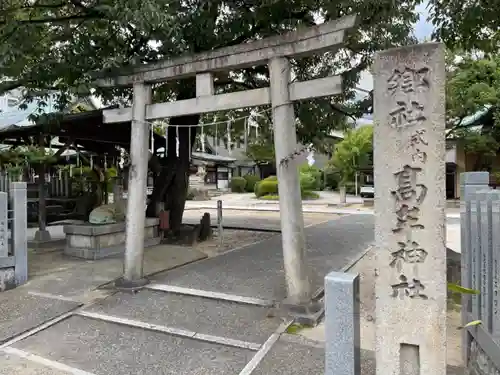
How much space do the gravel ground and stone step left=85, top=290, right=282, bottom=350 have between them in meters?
3.16

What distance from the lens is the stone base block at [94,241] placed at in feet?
26.7

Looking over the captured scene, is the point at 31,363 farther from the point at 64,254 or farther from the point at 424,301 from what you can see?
the point at 64,254

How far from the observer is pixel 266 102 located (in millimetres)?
5371

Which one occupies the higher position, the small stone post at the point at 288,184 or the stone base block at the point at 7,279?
the small stone post at the point at 288,184

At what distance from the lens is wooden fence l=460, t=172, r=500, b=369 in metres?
2.95

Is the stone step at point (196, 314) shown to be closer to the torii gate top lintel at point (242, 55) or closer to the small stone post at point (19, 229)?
the small stone post at point (19, 229)

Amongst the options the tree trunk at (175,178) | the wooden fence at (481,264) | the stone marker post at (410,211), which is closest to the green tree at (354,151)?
the tree trunk at (175,178)

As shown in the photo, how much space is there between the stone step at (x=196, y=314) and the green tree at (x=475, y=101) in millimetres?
17380

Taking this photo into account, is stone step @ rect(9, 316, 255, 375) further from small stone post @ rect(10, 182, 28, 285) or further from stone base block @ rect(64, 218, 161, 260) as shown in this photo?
stone base block @ rect(64, 218, 161, 260)

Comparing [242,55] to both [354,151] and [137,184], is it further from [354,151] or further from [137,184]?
[354,151]

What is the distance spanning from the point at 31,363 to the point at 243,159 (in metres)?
34.5

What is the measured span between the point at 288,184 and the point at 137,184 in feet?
8.28

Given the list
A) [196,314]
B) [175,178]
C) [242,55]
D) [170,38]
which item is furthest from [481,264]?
[175,178]

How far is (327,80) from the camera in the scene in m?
4.91
